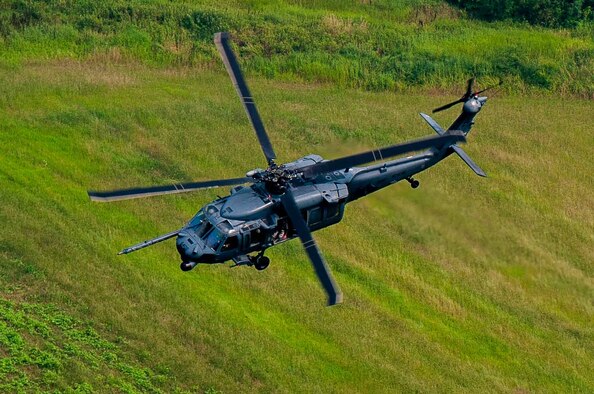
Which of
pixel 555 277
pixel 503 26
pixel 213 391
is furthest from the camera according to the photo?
pixel 503 26

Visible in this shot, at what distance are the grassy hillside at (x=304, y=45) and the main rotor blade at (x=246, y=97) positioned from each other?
73.9 ft

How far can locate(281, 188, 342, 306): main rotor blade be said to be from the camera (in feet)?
70.9

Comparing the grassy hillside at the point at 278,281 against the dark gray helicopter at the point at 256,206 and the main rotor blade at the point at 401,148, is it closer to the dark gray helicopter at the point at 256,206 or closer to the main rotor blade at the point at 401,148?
the dark gray helicopter at the point at 256,206

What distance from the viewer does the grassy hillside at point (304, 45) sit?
1943 inches

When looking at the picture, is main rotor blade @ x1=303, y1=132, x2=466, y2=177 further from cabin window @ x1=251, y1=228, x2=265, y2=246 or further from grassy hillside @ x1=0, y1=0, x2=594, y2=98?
grassy hillside @ x1=0, y1=0, x2=594, y2=98

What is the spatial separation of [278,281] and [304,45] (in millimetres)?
22663

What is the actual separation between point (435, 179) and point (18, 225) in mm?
15802

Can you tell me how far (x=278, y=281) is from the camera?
31.4m

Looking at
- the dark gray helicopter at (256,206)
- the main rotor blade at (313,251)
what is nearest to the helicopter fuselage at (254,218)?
the dark gray helicopter at (256,206)

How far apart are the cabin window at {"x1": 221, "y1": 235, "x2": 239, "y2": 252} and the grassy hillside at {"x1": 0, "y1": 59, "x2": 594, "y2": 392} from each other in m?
4.02

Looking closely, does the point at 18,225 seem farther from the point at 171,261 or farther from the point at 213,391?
the point at 213,391

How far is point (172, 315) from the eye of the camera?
1141 inches

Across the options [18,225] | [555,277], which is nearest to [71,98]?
[18,225]

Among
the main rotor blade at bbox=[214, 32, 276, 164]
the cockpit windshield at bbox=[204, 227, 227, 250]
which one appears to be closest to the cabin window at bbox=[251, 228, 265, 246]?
the cockpit windshield at bbox=[204, 227, 227, 250]
